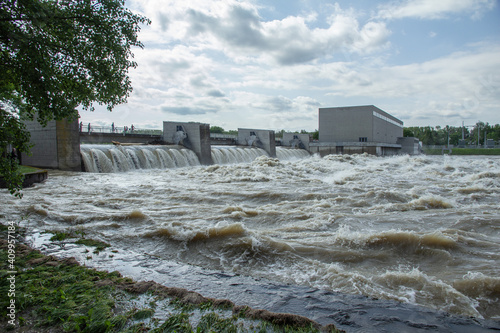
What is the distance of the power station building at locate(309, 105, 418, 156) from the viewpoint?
4253 cm

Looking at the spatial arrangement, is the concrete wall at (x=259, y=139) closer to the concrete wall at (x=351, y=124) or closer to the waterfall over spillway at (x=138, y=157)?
the waterfall over spillway at (x=138, y=157)

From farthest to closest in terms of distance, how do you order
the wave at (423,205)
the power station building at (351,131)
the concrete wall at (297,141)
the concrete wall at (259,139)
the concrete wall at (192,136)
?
the concrete wall at (297,141), the power station building at (351,131), the concrete wall at (259,139), the concrete wall at (192,136), the wave at (423,205)

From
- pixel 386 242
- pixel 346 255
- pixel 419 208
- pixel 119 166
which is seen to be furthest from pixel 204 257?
pixel 119 166

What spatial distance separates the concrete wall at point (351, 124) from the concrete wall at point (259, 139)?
613 inches

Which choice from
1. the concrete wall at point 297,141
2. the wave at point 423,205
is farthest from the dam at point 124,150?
the wave at point 423,205

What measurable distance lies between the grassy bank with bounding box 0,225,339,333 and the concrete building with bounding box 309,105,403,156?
136 feet

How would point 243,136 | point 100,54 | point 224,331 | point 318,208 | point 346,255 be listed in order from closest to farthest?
point 224,331
point 346,255
point 100,54
point 318,208
point 243,136

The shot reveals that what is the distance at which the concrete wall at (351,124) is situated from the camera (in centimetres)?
4559

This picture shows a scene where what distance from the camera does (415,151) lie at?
54.9 meters

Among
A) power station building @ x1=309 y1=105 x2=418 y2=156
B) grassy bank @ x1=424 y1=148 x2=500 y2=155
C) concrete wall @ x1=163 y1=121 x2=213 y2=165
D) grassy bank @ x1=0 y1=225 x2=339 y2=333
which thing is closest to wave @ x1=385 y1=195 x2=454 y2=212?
grassy bank @ x1=0 y1=225 x2=339 y2=333

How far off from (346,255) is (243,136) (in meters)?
33.7

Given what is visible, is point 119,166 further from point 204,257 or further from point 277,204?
point 204,257

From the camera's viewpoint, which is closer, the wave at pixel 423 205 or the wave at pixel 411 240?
the wave at pixel 411 240

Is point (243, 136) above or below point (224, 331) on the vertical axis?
above
